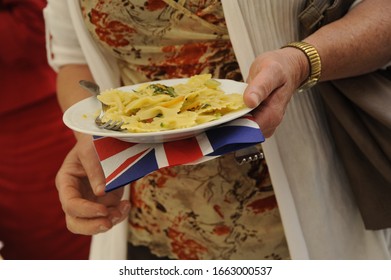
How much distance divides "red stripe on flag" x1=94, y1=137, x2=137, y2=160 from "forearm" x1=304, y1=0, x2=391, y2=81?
29 centimetres

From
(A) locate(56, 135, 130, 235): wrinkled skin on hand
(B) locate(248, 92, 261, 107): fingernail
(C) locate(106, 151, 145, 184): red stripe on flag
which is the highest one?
(B) locate(248, 92, 261, 107): fingernail

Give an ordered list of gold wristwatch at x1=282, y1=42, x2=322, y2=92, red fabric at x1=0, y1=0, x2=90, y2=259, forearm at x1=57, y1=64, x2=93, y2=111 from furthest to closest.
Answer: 1. red fabric at x1=0, y1=0, x2=90, y2=259
2. forearm at x1=57, y1=64, x2=93, y2=111
3. gold wristwatch at x1=282, y1=42, x2=322, y2=92

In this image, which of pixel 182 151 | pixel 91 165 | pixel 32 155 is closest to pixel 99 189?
pixel 91 165

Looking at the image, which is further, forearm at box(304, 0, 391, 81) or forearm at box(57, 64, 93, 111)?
forearm at box(57, 64, 93, 111)

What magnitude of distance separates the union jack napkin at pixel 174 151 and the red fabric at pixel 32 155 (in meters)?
0.77

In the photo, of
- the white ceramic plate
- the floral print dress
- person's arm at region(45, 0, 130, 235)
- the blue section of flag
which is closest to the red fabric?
person's arm at region(45, 0, 130, 235)

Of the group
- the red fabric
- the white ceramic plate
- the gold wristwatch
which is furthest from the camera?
the red fabric

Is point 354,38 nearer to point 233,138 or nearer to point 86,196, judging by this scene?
point 233,138

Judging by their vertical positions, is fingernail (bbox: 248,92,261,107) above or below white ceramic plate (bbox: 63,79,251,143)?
above

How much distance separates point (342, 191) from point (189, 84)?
33 centimetres

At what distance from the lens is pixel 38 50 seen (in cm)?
131

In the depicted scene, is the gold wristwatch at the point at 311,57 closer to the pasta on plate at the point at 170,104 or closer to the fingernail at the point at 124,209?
the pasta on plate at the point at 170,104

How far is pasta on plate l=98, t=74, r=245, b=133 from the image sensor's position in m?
0.56

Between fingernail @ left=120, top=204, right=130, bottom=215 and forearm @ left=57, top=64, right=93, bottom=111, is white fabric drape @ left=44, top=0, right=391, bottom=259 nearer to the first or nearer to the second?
forearm @ left=57, top=64, right=93, bottom=111
